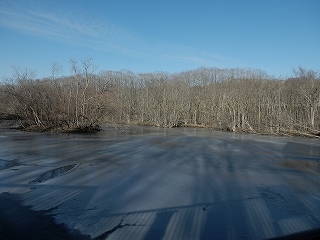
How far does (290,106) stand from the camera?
38.8 metres

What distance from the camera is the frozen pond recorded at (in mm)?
4250

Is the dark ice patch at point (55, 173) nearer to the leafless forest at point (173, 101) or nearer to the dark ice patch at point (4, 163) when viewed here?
the dark ice patch at point (4, 163)

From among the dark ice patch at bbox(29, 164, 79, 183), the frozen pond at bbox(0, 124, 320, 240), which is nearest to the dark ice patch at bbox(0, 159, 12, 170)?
the frozen pond at bbox(0, 124, 320, 240)

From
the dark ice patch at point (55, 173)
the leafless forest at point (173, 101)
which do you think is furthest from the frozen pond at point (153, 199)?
the leafless forest at point (173, 101)

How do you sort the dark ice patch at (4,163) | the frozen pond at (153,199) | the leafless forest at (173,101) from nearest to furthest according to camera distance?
1. the frozen pond at (153,199)
2. the dark ice patch at (4,163)
3. the leafless forest at (173,101)

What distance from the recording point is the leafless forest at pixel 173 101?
25.8m

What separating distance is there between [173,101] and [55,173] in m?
41.3

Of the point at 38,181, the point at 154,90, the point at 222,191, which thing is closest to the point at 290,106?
the point at 154,90

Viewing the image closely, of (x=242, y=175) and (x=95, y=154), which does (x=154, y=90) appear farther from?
(x=242, y=175)

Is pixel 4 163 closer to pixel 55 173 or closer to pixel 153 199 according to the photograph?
pixel 55 173

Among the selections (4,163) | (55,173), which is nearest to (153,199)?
(55,173)

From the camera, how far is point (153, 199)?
580cm

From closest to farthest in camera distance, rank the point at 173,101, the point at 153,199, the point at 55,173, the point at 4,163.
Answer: the point at 153,199 < the point at 55,173 < the point at 4,163 < the point at 173,101

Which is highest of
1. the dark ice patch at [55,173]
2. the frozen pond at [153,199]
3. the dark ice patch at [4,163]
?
the dark ice patch at [4,163]
